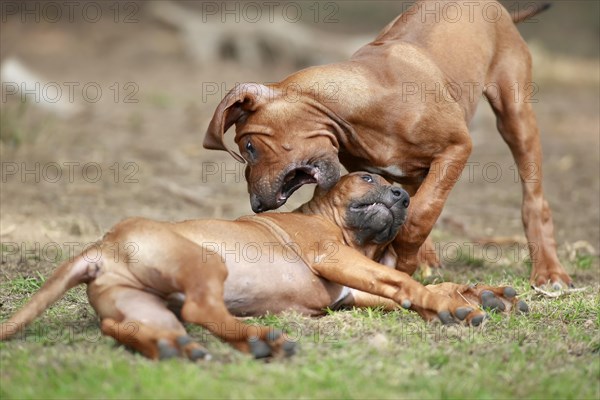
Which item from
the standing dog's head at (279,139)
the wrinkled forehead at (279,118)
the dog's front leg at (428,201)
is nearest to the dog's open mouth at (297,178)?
the standing dog's head at (279,139)

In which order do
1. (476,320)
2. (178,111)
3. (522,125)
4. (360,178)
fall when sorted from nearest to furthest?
(476,320) < (360,178) < (522,125) < (178,111)

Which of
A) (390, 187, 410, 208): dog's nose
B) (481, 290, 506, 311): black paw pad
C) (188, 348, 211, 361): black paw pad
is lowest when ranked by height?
(481, 290, 506, 311): black paw pad

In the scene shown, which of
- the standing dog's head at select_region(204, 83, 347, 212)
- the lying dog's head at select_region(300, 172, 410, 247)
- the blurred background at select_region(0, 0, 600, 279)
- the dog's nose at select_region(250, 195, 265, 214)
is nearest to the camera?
the lying dog's head at select_region(300, 172, 410, 247)

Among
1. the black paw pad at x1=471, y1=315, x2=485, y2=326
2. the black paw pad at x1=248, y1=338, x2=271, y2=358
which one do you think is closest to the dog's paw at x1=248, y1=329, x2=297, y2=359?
the black paw pad at x1=248, y1=338, x2=271, y2=358

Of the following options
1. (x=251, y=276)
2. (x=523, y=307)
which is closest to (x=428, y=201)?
(x=523, y=307)

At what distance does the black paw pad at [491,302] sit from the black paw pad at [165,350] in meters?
1.90

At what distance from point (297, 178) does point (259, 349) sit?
1895 mm

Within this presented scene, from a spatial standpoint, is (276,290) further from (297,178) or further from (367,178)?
(367,178)

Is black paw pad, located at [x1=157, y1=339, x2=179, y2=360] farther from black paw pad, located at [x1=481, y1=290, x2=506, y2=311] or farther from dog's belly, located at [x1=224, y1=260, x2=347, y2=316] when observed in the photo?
black paw pad, located at [x1=481, y1=290, x2=506, y2=311]

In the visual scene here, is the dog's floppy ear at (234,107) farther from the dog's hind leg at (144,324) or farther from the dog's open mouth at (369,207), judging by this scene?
the dog's hind leg at (144,324)

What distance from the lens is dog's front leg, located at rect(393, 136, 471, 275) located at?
6.20 m

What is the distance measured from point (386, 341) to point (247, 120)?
1.98m

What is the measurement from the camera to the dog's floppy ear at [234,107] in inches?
239

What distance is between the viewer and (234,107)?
20.4ft
